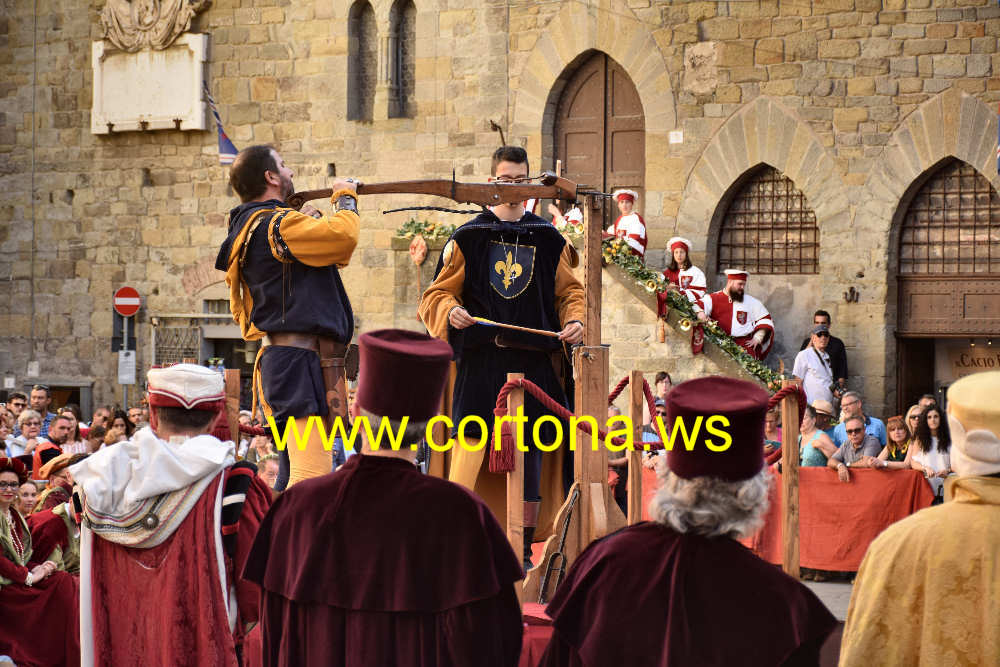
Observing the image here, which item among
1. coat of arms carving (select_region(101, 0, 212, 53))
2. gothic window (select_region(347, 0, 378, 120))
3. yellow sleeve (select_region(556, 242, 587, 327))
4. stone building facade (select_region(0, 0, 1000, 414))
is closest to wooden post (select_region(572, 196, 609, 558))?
yellow sleeve (select_region(556, 242, 587, 327))

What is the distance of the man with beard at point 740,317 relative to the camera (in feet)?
49.7

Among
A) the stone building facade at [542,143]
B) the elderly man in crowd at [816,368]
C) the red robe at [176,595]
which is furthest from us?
the stone building facade at [542,143]

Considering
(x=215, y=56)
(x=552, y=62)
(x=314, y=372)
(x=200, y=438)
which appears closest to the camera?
(x=200, y=438)

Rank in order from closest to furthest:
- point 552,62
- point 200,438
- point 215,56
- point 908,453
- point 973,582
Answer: point 973,582 → point 200,438 → point 908,453 → point 552,62 → point 215,56

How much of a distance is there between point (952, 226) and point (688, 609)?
13.4 meters

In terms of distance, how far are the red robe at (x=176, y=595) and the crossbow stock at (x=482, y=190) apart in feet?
7.65

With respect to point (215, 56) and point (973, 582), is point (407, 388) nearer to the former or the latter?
point (973, 582)

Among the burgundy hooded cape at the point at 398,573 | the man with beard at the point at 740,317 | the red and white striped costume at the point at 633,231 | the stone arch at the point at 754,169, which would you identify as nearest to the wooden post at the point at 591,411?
the burgundy hooded cape at the point at 398,573

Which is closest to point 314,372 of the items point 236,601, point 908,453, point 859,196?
point 236,601

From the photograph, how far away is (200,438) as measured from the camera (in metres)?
4.23

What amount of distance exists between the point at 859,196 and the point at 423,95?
6.00 metres

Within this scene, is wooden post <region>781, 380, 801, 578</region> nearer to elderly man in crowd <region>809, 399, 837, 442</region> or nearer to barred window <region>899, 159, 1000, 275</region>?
elderly man in crowd <region>809, 399, 837, 442</region>

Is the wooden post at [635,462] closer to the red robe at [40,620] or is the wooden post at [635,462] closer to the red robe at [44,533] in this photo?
the red robe at [40,620]

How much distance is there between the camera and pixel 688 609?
9.88ft
